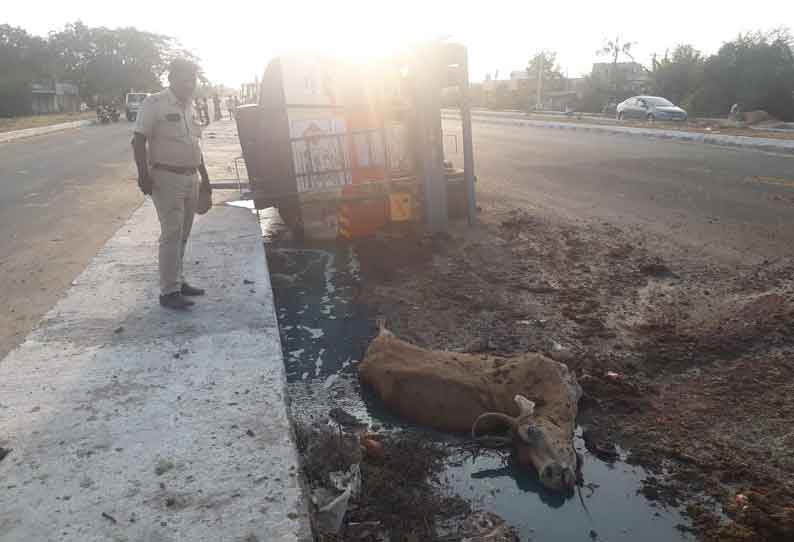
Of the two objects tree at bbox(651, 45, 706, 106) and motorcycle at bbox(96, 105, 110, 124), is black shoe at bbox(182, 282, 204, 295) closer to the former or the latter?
tree at bbox(651, 45, 706, 106)

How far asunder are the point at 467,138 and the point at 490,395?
Answer: 195 inches

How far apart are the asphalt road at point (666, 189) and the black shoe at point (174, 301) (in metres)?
4.99

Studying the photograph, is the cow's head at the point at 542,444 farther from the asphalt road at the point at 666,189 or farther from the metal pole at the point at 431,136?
the metal pole at the point at 431,136

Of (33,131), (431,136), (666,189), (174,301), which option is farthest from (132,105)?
(174,301)

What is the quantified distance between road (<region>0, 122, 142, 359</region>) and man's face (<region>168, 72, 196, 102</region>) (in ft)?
6.88

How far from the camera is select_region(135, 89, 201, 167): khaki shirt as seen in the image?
4.48 m

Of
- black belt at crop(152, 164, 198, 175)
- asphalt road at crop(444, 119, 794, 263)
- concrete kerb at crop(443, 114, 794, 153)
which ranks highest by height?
black belt at crop(152, 164, 198, 175)

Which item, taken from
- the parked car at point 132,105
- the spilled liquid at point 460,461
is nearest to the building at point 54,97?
the parked car at point 132,105

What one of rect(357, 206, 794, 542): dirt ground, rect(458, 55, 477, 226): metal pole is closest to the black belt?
rect(357, 206, 794, 542): dirt ground

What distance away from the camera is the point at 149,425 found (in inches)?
121

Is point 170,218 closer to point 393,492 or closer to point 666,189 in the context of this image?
point 393,492

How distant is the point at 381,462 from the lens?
3.22 metres

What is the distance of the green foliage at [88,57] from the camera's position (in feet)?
220

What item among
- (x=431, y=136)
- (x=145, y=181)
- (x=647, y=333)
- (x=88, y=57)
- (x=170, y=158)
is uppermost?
(x=88, y=57)
